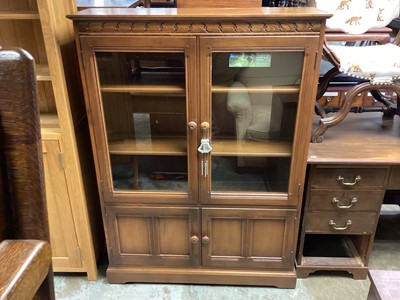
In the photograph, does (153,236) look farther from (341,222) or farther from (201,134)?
(341,222)

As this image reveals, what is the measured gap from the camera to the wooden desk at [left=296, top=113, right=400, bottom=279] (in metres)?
1.51

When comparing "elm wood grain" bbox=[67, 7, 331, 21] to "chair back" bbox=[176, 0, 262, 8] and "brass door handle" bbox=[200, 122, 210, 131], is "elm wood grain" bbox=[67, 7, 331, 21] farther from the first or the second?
"brass door handle" bbox=[200, 122, 210, 131]

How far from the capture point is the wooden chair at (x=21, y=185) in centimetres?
50

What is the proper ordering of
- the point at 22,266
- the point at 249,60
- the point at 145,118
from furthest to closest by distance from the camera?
the point at 145,118, the point at 249,60, the point at 22,266

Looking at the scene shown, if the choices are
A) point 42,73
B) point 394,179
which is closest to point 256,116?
point 394,179

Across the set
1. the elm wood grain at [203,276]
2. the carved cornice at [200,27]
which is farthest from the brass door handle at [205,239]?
the carved cornice at [200,27]

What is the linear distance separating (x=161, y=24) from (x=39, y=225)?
0.90 metres

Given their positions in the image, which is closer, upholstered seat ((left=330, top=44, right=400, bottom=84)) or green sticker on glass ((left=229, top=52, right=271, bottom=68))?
green sticker on glass ((left=229, top=52, right=271, bottom=68))

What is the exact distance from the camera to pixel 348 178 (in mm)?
1541

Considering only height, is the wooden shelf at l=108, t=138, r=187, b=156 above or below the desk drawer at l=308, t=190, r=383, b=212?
above

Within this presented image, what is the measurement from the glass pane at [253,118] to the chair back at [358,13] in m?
0.48

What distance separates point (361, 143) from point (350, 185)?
240 mm

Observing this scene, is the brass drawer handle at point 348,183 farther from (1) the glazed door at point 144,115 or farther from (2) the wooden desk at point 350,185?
(1) the glazed door at point 144,115

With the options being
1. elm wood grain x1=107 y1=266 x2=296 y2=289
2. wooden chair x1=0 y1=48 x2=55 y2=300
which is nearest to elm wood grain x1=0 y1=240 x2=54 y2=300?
wooden chair x1=0 y1=48 x2=55 y2=300
